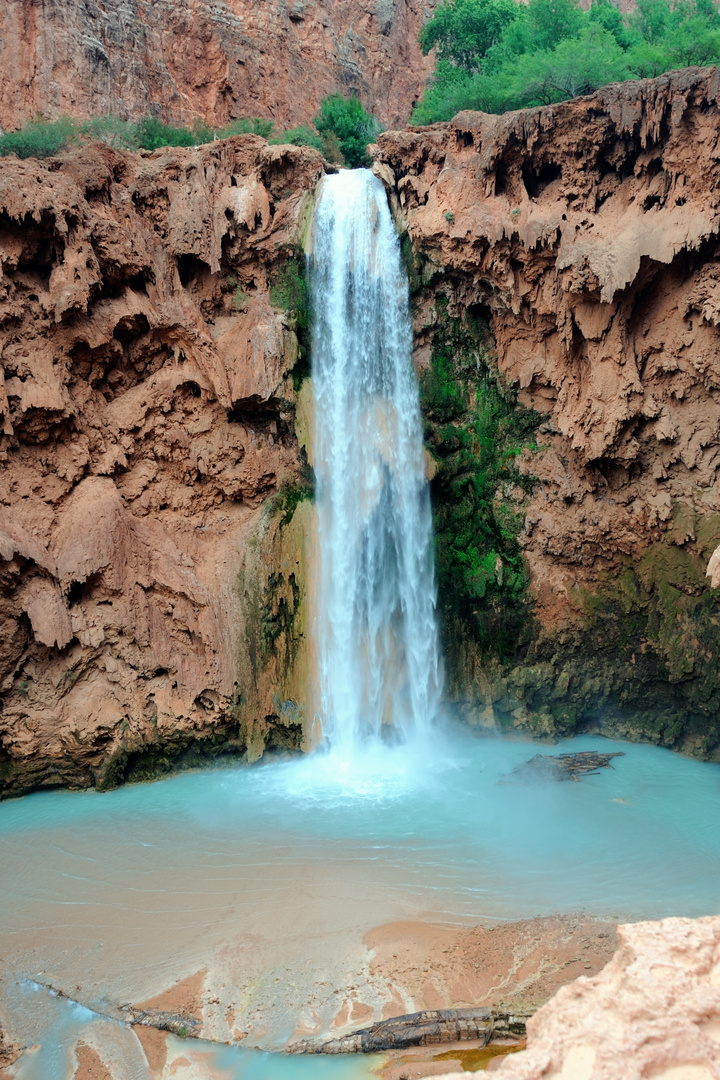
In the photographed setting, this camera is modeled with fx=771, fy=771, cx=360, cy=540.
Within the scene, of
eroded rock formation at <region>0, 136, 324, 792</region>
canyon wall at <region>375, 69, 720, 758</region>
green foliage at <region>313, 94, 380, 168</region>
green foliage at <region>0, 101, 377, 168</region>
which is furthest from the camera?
green foliage at <region>313, 94, 380, 168</region>

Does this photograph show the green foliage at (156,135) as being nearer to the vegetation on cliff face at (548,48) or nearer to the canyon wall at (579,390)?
the vegetation on cliff face at (548,48)

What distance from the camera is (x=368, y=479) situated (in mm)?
14250

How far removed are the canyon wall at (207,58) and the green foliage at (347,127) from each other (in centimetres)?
259

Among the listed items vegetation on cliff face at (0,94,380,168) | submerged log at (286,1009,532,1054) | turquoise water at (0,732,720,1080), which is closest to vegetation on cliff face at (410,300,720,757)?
turquoise water at (0,732,720,1080)

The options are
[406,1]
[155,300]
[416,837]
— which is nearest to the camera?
[416,837]

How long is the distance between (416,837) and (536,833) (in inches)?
63.2

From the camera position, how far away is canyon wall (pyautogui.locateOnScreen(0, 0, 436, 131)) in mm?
18484

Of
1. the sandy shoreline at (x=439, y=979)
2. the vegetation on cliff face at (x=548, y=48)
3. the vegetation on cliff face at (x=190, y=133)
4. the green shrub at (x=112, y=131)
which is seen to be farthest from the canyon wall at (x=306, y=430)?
the sandy shoreline at (x=439, y=979)

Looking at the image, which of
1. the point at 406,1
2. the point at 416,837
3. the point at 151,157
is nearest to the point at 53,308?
the point at 151,157

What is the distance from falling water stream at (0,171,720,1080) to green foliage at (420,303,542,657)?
21.8 inches

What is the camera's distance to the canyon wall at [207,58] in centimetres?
1848

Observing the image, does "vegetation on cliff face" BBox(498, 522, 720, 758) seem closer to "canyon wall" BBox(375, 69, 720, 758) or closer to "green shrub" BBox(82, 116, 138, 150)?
"canyon wall" BBox(375, 69, 720, 758)

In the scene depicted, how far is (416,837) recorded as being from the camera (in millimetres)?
10047

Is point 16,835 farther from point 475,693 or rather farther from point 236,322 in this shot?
point 236,322
